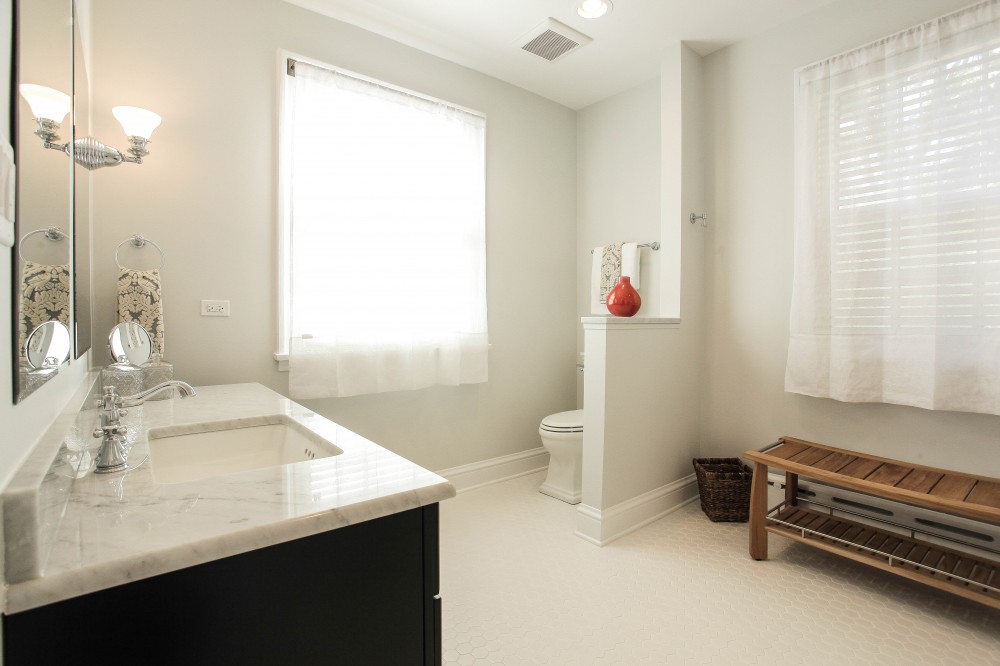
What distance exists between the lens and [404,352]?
8.68 feet

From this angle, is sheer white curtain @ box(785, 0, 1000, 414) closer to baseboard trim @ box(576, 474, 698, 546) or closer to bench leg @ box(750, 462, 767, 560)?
bench leg @ box(750, 462, 767, 560)

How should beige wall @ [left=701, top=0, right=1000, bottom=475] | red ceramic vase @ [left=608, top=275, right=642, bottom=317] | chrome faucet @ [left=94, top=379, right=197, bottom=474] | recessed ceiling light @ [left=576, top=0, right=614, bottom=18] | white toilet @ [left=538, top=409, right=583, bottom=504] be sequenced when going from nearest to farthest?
chrome faucet @ [left=94, top=379, right=197, bottom=474]
beige wall @ [left=701, top=0, right=1000, bottom=475]
recessed ceiling light @ [left=576, top=0, right=614, bottom=18]
red ceramic vase @ [left=608, top=275, right=642, bottom=317]
white toilet @ [left=538, top=409, right=583, bottom=504]

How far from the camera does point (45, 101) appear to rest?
2.70 feet

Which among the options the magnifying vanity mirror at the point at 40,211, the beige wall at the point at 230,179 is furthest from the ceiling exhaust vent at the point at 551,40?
the magnifying vanity mirror at the point at 40,211

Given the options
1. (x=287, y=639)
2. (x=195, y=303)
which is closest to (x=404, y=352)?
(x=195, y=303)

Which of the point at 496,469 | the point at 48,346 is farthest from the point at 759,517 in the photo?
the point at 48,346

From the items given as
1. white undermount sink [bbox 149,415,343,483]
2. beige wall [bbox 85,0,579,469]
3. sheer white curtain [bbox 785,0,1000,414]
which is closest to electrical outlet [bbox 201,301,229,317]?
beige wall [bbox 85,0,579,469]

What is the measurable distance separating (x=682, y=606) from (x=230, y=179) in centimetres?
261

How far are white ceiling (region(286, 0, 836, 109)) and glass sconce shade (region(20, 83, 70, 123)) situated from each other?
177 centimetres

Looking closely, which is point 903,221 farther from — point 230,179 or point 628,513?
point 230,179

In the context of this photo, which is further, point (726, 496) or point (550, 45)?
point (550, 45)

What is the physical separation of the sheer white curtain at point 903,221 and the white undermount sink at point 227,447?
234 cm

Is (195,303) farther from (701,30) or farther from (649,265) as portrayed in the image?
(701,30)

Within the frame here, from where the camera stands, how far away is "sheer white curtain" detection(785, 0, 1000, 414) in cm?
193
